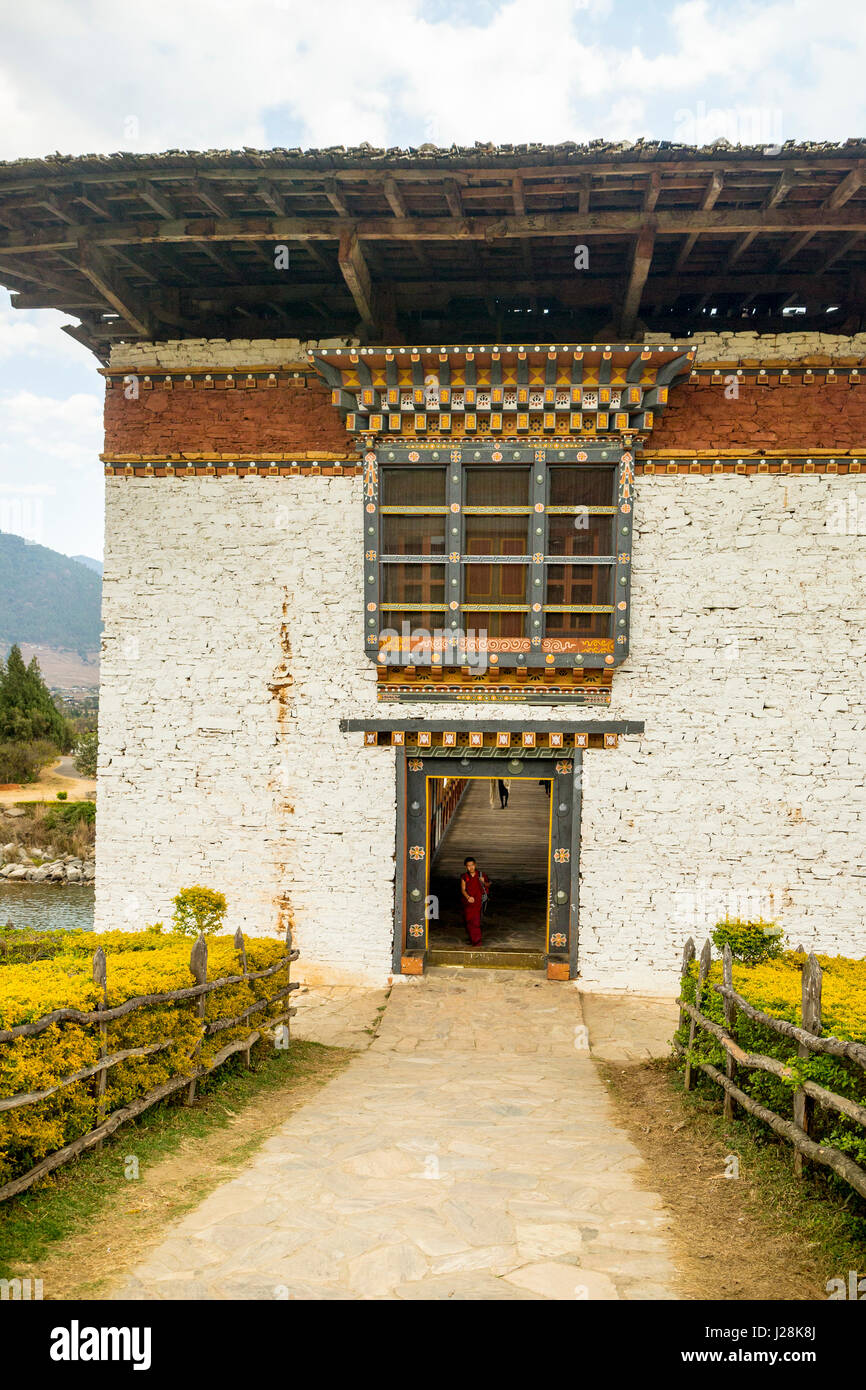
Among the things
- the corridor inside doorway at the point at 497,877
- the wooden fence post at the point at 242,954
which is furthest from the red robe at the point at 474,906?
the wooden fence post at the point at 242,954

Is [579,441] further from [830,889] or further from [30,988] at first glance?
[30,988]

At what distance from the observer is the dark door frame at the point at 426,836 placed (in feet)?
35.1

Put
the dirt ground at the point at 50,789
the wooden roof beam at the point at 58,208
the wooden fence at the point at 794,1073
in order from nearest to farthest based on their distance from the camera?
→ the wooden fence at the point at 794,1073
the wooden roof beam at the point at 58,208
the dirt ground at the point at 50,789

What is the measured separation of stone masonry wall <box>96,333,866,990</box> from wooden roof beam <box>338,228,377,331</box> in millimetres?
2081

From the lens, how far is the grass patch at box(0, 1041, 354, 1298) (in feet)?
13.3

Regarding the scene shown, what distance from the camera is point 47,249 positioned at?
10.5 m

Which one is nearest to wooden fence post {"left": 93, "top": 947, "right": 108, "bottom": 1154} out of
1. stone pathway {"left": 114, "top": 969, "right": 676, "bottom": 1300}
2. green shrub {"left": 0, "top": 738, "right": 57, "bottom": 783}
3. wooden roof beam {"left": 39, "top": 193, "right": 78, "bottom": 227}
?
stone pathway {"left": 114, "top": 969, "right": 676, "bottom": 1300}

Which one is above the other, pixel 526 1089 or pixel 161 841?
pixel 161 841

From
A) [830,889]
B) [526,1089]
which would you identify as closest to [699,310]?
[830,889]

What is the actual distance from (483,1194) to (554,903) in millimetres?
5744

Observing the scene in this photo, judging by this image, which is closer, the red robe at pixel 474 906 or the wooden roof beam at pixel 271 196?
the wooden roof beam at pixel 271 196

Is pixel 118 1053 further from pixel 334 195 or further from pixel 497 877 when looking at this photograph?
pixel 497 877

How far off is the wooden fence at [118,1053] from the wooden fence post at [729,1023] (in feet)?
12.2

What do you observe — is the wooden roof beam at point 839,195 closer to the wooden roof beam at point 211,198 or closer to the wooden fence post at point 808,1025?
the wooden roof beam at point 211,198
